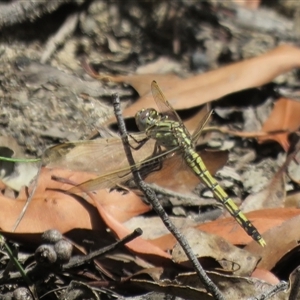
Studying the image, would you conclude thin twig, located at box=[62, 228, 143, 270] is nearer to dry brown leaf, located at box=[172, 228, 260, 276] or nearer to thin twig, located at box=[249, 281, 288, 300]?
dry brown leaf, located at box=[172, 228, 260, 276]

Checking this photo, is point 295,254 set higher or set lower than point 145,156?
A: lower

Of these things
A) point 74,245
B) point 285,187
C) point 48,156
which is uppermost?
point 48,156

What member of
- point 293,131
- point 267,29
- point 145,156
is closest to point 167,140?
point 145,156

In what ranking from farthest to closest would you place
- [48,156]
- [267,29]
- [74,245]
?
1. [267,29]
2. [48,156]
3. [74,245]

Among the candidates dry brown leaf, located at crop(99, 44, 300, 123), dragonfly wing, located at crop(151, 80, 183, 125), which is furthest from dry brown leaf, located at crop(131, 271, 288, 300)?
dry brown leaf, located at crop(99, 44, 300, 123)

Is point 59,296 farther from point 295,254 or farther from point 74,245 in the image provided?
point 295,254

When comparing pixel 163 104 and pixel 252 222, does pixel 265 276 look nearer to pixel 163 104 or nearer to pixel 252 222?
pixel 252 222
